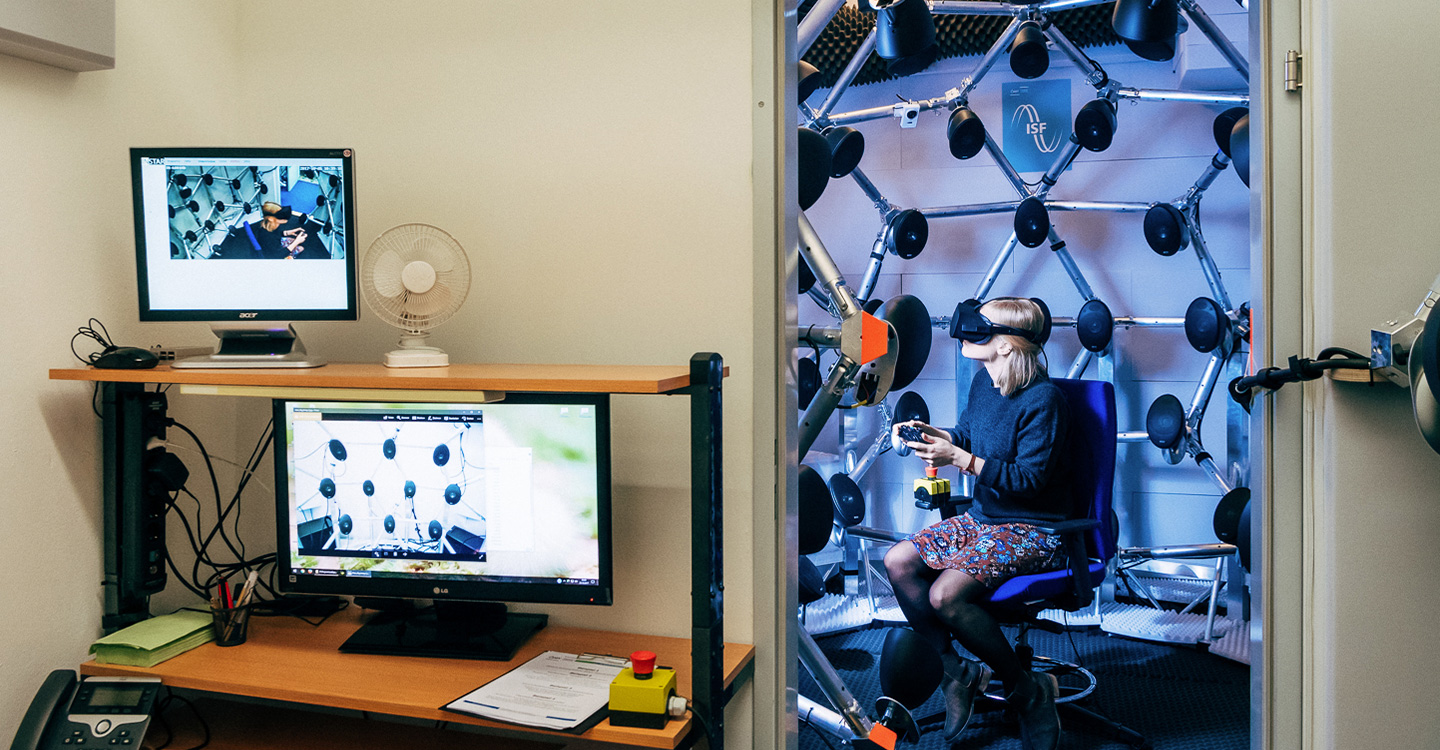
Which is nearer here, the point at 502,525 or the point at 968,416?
the point at 502,525

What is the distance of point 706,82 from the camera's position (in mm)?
1772

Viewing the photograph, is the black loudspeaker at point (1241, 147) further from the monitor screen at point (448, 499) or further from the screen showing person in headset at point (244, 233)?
the screen showing person in headset at point (244, 233)

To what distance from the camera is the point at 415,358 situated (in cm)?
166

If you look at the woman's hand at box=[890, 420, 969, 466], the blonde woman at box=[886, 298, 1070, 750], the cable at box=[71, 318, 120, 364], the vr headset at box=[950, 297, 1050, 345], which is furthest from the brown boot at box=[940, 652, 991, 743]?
the cable at box=[71, 318, 120, 364]

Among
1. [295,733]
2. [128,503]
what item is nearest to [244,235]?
[128,503]

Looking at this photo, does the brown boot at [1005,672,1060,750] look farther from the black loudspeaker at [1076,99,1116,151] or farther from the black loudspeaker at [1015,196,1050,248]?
the black loudspeaker at [1076,99,1116,151]

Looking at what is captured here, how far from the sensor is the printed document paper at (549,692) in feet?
4.61

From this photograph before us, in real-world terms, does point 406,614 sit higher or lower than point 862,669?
higher

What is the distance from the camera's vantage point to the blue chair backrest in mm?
2914

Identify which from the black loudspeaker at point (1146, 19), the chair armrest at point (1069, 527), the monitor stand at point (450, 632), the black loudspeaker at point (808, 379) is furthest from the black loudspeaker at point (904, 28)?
the monitor stand at point (450, 632)

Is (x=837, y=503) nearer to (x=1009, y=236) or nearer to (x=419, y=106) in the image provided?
(x=1009, y=236)

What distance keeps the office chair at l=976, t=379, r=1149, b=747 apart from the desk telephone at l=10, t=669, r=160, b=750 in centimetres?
224

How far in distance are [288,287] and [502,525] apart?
0.63m

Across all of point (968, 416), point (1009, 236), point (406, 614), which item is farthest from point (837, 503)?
point (406, 614)
